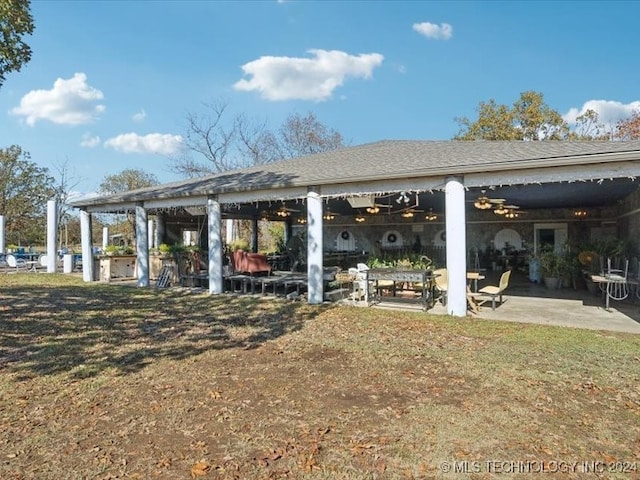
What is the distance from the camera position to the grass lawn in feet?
9.50

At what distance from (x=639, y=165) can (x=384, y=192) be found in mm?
4404

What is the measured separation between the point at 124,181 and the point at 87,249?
22.1 metres

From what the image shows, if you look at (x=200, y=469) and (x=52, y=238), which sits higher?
(x=52, y=238)

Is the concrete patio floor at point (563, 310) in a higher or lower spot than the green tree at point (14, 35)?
lower

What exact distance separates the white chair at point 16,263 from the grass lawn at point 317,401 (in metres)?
14.2

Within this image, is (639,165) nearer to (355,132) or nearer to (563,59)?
(563,59)

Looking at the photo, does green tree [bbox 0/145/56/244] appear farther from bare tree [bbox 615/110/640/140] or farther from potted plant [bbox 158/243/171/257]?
bare tree [bbox 615/110/640/140]

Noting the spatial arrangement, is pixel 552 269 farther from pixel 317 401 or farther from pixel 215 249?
pixel 317 401

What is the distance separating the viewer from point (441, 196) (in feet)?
40.1

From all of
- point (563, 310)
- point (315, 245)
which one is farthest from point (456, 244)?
point (315, 245)

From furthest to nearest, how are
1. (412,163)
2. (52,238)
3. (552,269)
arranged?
(52,238), (552,269), (412,163)

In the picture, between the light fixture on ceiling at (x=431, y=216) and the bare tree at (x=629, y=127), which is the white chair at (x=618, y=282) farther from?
the bare tree at (x=629, y=127)

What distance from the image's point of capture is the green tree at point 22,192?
33094 millimetres

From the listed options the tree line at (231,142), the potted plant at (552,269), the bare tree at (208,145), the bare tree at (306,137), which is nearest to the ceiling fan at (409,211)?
the potted plant at (552,269)
